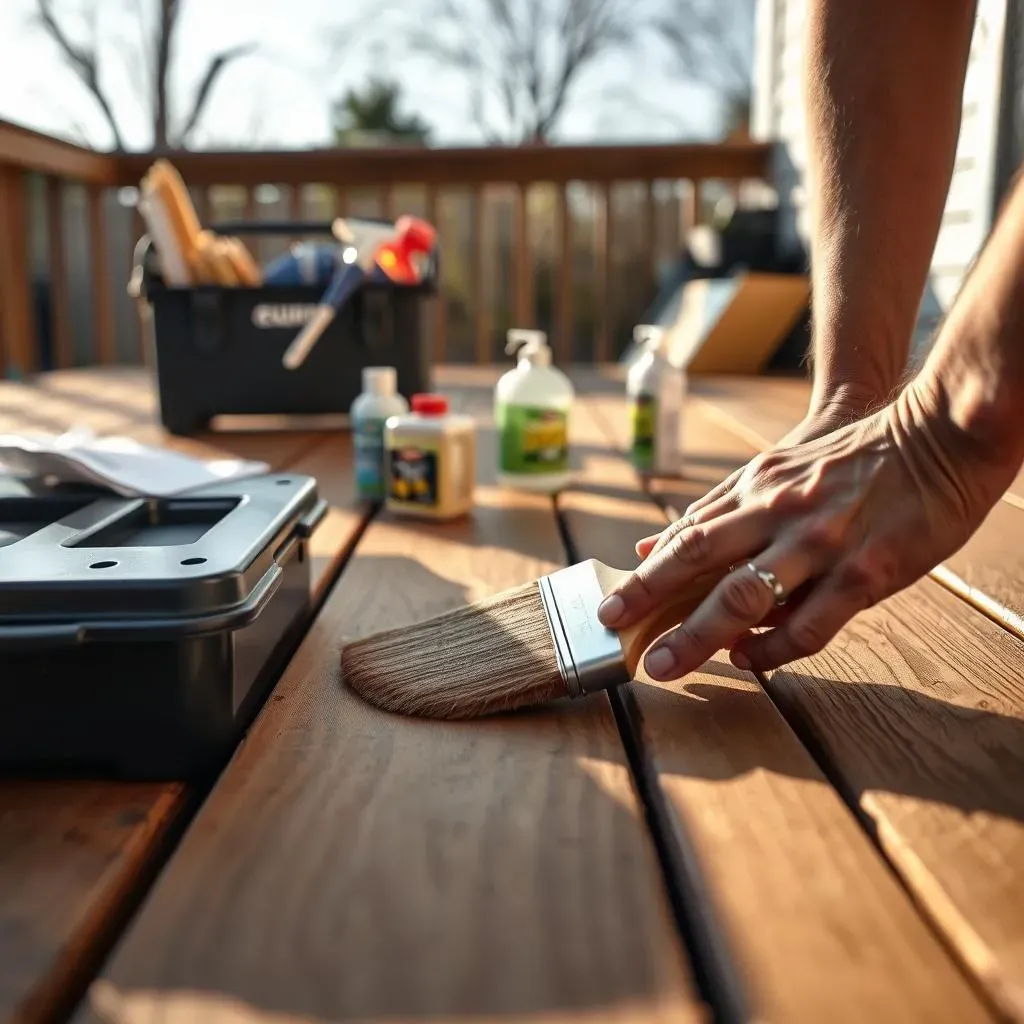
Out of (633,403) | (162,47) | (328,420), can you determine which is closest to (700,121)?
(162,47)

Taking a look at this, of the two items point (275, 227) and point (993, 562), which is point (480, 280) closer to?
point (275, 227)

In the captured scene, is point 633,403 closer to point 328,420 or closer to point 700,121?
point 328,420

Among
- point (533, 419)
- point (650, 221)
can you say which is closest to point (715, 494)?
point (533, 419)

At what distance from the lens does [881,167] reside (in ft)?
3.64

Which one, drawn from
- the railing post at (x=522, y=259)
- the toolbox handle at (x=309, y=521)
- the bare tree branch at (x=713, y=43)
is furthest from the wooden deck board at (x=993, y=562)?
the bare tree branch at (x=713, y=43)

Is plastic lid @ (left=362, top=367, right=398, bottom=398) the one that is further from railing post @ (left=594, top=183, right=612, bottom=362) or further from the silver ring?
railing post @ (left=594, top=183, right=612, bottom=362)

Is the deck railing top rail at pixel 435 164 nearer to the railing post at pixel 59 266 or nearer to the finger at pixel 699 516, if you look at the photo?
the railing post at pixel 59 266

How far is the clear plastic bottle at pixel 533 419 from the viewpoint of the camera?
1.69 metres

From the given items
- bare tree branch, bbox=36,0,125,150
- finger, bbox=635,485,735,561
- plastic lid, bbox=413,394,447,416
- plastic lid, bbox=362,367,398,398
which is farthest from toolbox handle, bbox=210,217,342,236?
bare tree branch, bbox=36,0,125,150

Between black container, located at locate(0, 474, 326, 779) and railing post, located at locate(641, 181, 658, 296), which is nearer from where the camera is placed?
black container, located at locate(0, 474, 326, 779)

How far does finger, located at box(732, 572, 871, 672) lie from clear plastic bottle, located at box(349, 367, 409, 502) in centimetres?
97

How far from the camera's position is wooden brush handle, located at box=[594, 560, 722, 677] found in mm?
817

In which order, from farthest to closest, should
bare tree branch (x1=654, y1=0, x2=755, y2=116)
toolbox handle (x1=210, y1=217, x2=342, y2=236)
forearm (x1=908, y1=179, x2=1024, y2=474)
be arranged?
bare tree branch (x1=654, y1=0, x2=755, y2=116) < toolbox handle (x1=210, y1=217, x2=342, y2=236) < forearm (x1=908, y1=179, x2=1024, y2=474)

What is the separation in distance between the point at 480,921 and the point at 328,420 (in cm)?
227
